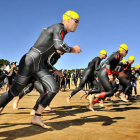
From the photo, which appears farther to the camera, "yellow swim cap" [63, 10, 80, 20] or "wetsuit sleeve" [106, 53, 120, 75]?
"wetsuit sleeve" [106, 53, 120, 75]

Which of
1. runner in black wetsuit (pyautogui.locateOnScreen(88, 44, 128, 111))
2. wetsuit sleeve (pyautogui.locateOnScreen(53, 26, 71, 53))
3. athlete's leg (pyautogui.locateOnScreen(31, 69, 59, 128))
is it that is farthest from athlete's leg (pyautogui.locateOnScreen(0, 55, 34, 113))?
runner in black wetsuit (pyautogui.locateOnScreen(88, 44, 128, 111))

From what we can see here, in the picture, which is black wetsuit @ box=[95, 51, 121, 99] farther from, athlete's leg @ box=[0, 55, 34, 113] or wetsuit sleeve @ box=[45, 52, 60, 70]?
athlete's leg @ box=[0, 55, 34, 113]

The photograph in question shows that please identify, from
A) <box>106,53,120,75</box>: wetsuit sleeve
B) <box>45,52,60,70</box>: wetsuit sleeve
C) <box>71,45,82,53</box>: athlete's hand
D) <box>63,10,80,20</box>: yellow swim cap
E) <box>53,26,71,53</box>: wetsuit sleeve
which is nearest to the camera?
<box>53,26,71,53</box>: wetsuit sleeve

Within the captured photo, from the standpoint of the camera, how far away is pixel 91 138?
2701 millimetres

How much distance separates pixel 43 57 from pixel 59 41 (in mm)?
429

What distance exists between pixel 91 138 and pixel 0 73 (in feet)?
37.0

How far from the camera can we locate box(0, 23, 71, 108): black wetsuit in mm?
3163

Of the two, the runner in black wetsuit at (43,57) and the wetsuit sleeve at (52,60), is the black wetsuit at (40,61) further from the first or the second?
the wetsuit sleeve at (52,60)

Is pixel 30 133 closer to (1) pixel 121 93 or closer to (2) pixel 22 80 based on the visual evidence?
(2) pixel 22 80

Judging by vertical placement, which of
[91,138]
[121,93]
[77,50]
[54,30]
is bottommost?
[91,138]

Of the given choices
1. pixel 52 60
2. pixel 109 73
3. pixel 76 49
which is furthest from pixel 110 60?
pixel 76 49

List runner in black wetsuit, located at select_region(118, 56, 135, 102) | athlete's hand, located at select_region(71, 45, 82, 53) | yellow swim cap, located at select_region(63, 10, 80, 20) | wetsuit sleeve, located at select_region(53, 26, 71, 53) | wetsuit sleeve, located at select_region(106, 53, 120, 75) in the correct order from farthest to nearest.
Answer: runner in black wetsuit, located at select_region(118, 56, 135, 102) → wetsuit sleeve, located at select_region(106, 53, 120, 75) → yellow swim cap, located at select_region(63, 10, 80, 20) → athlete's hand, located at select_region(71, 45, 82, 53) → wetsuit sleeve, located at select_region(53, 26, 71, 53)

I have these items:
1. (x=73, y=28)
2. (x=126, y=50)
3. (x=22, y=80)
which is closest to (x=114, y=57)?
(x=126, y=50)

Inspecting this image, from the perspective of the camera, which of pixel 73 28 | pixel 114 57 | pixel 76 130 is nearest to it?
pixel 76 130
